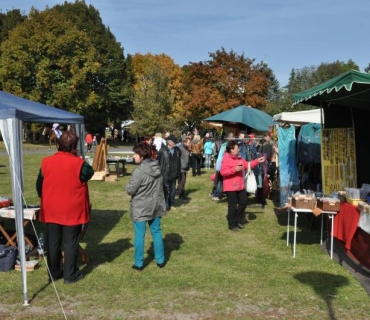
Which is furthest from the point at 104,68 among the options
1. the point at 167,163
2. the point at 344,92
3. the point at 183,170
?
the point at 344,92

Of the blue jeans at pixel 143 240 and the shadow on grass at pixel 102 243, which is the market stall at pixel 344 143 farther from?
the shadow on grass at pixel 102 243

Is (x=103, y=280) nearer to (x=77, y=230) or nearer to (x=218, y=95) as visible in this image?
(x=77, y=230)

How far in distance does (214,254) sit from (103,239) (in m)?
2.05

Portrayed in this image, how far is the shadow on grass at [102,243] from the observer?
252 inches

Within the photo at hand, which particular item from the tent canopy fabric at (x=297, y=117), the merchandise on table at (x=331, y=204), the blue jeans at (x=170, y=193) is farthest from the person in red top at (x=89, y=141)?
the merchandise on table at (x=331, y=204)

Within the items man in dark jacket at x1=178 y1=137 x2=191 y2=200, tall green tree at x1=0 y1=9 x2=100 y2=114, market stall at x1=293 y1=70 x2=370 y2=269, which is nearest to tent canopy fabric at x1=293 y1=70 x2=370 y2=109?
market stall at x1=293 y1=70 x2=370 y2=269

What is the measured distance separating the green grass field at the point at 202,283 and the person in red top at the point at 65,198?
501 millimetres

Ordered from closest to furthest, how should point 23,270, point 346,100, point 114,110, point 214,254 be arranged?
point 23,270 < point 214,254 < point 346,100 < point 114,110

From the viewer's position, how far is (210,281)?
5.45 metres

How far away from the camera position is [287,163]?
9.59 metres

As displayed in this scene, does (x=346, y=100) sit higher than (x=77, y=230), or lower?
higher

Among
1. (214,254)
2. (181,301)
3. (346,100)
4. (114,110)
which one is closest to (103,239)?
(214,254)

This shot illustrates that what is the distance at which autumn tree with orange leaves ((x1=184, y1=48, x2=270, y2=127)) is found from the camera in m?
36.6

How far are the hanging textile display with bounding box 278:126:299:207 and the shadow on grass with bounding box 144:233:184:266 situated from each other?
2891 millimetres
